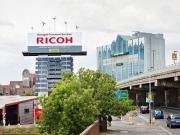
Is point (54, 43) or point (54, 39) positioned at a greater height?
point (54, 39)

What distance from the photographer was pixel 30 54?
13238 cm

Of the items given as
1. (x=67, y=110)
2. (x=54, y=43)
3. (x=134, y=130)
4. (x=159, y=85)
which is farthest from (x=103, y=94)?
(x=54, y=43)

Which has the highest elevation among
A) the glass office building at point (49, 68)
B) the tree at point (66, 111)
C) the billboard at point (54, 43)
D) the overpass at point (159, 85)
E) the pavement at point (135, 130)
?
the billboard at point (54, 43)

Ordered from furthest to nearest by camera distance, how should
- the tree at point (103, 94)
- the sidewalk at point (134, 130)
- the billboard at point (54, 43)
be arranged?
the billboard at point (54, 43) < the tree at point (103, 94) < the sidewalk at point (134, 130)

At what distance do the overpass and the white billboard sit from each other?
61.0 ft

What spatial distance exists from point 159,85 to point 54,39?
53247 millimetres

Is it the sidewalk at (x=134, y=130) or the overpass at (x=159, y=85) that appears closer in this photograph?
the sidewalk at (x=134, y=130)

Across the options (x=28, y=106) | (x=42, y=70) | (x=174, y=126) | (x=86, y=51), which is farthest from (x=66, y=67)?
(x=174, y=126)

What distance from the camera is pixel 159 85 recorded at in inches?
3359

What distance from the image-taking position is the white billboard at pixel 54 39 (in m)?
132

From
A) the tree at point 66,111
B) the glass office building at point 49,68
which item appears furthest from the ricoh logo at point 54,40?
the tree at point 66,111

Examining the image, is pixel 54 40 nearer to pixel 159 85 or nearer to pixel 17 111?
pixel 17 111

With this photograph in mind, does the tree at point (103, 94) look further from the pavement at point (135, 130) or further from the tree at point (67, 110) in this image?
the tree at point (67, 110)

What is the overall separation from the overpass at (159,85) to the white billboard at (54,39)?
1858 centimetres
